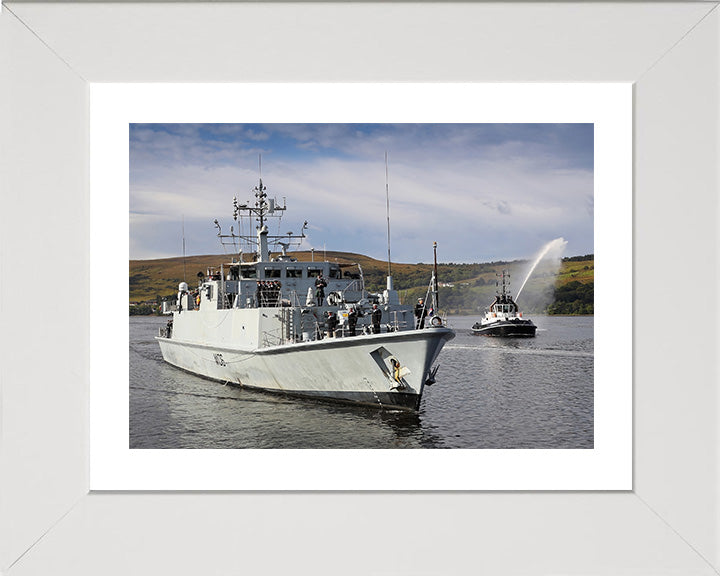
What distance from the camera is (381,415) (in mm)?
8766

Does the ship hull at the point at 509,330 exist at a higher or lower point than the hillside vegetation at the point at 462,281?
lower

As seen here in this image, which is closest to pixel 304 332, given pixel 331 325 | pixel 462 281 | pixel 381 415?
pixel 331 325

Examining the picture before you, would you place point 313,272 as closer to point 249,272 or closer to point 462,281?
point 249,272

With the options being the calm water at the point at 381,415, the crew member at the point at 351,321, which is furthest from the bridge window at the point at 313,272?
the calm water at the point at 381,415

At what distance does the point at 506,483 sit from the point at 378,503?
4.39 feet

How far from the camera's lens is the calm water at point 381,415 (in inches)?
328

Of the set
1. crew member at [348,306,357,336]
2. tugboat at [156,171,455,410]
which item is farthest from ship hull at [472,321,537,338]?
crew member at [348,306,357,336]

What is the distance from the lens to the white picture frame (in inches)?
143

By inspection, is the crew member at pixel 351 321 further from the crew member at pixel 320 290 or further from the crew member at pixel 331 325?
the crew member at pixel 320 290
